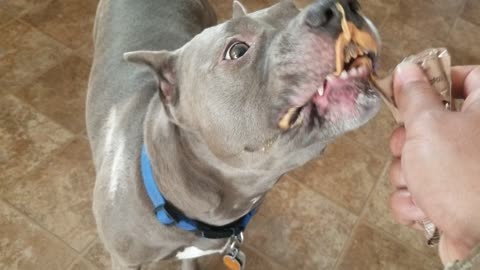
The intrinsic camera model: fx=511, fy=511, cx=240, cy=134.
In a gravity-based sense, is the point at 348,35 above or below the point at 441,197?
above

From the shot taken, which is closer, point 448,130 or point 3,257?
point 448,130

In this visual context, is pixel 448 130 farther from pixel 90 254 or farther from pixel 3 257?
pixel 3 257

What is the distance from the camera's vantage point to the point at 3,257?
208cm

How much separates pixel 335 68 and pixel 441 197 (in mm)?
335

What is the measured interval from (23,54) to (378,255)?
2058 mm

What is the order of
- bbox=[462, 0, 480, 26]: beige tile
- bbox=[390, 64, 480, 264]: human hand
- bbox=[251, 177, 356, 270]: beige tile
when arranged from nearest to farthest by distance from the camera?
bbox=[390, 64, 480, 264]: human hand < bbox=[251, 177, 356, 270]: beige tile < bbox=[462, 0, 480, 26]: beige tile

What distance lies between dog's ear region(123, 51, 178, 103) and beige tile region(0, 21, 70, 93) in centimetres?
150

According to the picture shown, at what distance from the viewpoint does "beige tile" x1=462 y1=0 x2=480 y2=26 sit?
343 centimetres

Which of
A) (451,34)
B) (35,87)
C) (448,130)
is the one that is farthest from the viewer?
(451,34)

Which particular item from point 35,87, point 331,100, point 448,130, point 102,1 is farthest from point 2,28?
point 448,130

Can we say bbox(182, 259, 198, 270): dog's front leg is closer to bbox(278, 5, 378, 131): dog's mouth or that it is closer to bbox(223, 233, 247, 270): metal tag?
bbox(223, 233, 247, 270): metal tag

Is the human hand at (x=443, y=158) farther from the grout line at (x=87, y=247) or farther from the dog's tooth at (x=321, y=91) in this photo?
the grout line at (x=87, y=247)

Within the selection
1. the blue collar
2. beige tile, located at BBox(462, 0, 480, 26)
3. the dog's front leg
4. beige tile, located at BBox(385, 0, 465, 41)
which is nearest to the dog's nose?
the blue collar

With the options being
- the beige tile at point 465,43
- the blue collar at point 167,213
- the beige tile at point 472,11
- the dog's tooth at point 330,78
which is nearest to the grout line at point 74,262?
the blue collar at point 167,213
